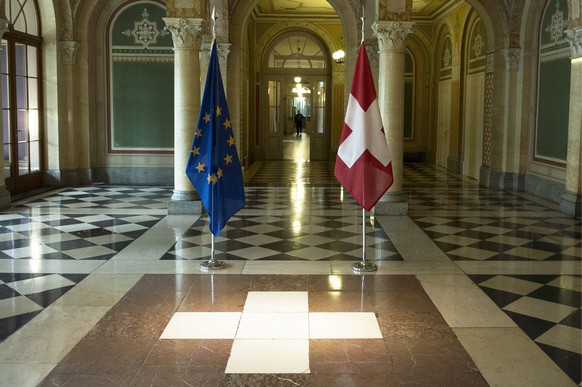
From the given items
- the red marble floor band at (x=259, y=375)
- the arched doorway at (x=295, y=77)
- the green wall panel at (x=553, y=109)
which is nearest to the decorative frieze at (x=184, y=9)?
the red marble floor band at (x=259, y=375)

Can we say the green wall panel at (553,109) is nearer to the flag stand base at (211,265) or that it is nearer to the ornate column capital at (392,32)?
the ornate column capital at (392,32)

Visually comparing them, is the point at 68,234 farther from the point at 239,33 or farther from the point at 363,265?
the point at 239,33

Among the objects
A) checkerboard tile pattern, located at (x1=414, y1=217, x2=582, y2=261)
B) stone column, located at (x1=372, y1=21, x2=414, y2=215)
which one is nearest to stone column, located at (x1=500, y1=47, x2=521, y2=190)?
checkerboard tile pattern, located at (x1=414, y1=217, x2=582, y2=261)

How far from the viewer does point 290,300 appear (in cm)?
555

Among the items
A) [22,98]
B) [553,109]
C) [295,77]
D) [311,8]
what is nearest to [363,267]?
[553,109]

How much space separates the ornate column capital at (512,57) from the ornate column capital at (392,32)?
4.18 metres

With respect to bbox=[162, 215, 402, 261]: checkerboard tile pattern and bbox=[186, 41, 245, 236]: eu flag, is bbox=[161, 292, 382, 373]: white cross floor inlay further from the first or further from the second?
A: bbox=[162, 215, 402, 261]: checkerboard tile pattern

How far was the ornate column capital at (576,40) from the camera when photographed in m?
9.97

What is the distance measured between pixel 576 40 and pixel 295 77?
39.8 feet

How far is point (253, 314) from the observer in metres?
5.16

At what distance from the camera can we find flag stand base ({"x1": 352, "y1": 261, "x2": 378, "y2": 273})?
6602mm

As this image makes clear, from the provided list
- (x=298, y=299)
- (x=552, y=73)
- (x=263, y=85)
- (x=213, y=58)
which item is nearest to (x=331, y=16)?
(x=263, y=85)

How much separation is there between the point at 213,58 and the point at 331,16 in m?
14.1

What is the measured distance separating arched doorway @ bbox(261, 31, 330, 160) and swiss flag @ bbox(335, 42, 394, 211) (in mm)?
14494
